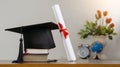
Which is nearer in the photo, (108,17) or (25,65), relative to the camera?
(25,65)

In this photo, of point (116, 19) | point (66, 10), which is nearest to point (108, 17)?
point (116, 19)

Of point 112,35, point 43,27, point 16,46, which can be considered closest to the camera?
point 43,27

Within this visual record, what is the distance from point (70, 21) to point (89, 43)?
0.74 feet

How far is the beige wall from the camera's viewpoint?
1.71 meters

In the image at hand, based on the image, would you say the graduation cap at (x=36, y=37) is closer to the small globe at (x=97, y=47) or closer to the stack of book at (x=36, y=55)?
the stack of book at (x=36, y=55)

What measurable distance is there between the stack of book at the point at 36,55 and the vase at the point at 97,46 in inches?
21.5

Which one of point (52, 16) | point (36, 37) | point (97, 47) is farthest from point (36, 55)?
point (52, 16)

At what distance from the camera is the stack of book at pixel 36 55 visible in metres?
1.10

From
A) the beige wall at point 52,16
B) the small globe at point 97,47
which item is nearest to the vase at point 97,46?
the small globe at point 97,47

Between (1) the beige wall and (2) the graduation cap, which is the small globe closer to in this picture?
(1) the beige wall

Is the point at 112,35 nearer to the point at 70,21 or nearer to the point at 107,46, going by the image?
the point at 107,46

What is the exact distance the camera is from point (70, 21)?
5.73ft

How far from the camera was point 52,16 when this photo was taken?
1.77 metres

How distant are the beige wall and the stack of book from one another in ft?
2.08
